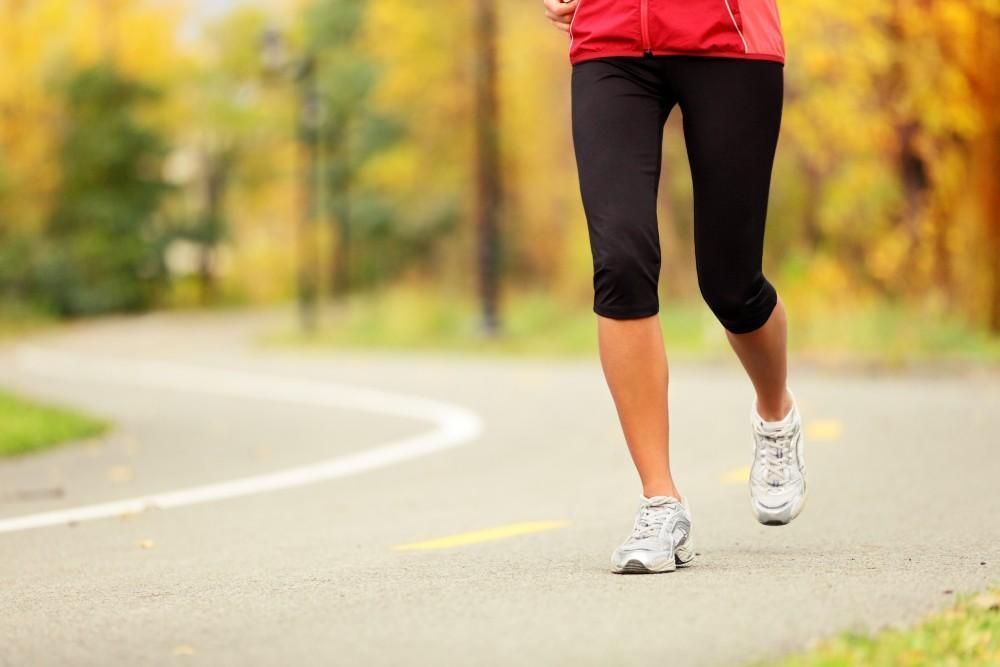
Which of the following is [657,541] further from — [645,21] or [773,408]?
[645,21]

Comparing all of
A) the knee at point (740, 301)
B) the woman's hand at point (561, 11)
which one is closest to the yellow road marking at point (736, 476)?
the knee at point (740, 301)

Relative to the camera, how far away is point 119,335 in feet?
115

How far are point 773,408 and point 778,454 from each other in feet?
0.45

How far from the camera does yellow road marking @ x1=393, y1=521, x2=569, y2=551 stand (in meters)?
5.44

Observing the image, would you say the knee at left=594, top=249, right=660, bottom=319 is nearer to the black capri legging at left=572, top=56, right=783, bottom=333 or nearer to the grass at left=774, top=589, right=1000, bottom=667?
the black capri legging at left=572, top=56, right=783, bottom=333

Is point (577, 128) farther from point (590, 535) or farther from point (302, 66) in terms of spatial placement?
point (302, 66)

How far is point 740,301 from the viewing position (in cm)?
493

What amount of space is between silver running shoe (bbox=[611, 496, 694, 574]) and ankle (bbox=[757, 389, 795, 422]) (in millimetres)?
656

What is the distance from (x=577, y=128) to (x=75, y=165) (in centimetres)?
4143

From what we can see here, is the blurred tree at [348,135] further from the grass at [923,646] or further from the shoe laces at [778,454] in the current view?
the grass at [923,646]

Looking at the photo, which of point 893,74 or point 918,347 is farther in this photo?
point 893,74

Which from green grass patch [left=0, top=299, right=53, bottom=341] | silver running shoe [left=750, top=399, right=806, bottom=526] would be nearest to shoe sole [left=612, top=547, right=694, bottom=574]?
silver running shoe [left=750, top=399, right=806, bottom=526]

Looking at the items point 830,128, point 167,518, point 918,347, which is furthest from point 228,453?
point 830,128

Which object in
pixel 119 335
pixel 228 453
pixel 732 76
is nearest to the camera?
pixel 732 76
